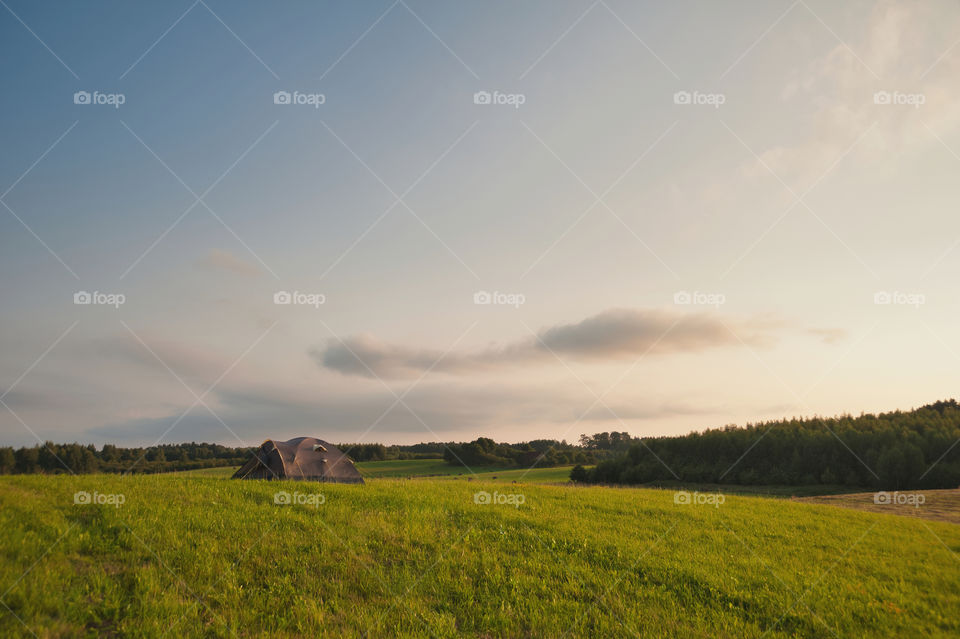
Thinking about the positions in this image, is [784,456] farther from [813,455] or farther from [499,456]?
[499,456]

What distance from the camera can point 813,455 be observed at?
→ 51.9m

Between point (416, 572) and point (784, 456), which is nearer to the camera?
point (416, 572)

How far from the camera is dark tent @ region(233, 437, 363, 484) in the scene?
2343cm

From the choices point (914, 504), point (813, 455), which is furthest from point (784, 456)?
point (914, 504)

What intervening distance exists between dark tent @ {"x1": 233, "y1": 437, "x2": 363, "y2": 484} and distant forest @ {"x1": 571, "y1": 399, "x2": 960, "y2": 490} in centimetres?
4689

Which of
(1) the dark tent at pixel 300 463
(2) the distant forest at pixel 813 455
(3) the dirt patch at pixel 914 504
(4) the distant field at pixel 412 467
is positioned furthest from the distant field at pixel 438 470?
(1) the dark tent at pixel 300 463

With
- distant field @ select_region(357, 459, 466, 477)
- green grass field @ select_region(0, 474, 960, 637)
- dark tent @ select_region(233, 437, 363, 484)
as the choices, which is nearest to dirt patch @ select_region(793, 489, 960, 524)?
green grass field @ select_region(0, 474, 960, 637)

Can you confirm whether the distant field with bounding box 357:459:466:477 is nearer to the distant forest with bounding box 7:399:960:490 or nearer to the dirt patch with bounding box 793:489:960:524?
the distant forest with bounding box 7:399:960:490

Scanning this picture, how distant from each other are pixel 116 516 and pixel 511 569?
8.71 metres

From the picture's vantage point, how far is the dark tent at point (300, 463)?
76.9 feet

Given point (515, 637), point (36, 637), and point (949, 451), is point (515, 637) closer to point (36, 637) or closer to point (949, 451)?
point (36, 637)

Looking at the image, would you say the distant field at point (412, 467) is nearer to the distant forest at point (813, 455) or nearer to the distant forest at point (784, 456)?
the distant forest at point (784, 456)

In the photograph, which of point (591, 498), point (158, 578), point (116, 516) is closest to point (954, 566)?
point (591, 498)

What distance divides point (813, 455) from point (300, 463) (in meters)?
51.9
